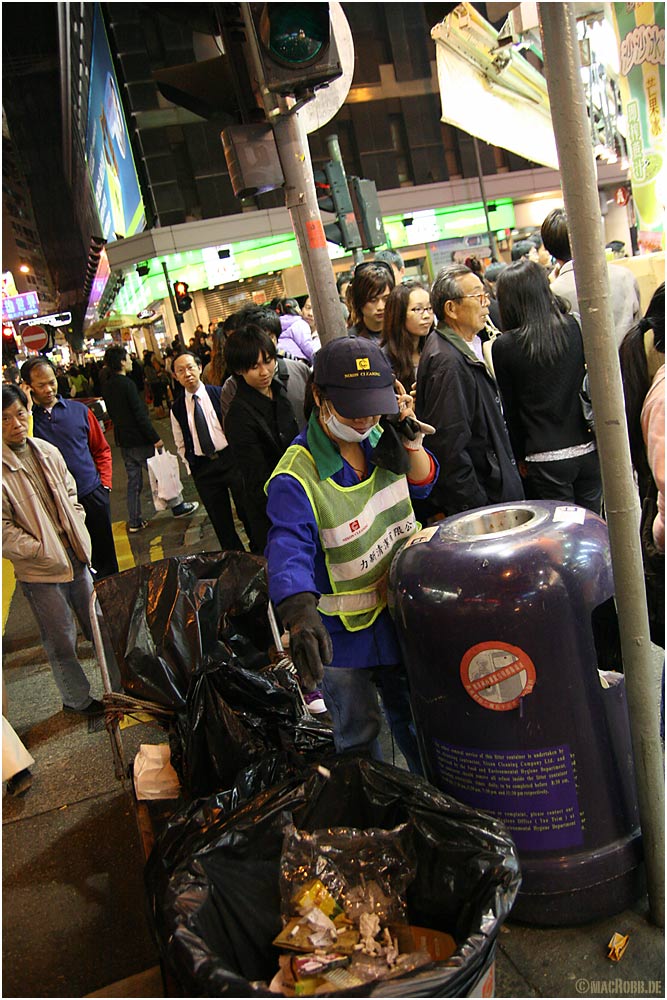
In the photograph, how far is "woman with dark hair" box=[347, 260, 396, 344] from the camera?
4656 mm

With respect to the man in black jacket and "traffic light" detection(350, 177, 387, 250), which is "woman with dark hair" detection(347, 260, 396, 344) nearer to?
"traffic light" detection(350, 177, 387, 250)

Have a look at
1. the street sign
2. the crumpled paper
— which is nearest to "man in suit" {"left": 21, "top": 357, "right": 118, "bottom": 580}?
the crumpled paper

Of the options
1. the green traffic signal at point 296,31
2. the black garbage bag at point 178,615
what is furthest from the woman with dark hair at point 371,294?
the black garbage bag at point 178,615

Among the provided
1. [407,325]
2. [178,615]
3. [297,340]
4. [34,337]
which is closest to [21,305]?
[34,337]

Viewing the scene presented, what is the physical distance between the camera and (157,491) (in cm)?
→ 823

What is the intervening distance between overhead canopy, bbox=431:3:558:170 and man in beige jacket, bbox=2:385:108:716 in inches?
274

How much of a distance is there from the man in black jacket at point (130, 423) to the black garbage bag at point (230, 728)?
5844 millimetres

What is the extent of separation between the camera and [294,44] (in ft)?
11.3

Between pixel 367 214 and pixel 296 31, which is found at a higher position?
pixel 296 31

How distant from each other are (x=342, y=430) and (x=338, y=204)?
184 inches

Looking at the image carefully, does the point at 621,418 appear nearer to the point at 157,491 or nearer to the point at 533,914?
the point at 533,914

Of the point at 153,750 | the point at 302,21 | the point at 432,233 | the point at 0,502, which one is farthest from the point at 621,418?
the point at 432,233

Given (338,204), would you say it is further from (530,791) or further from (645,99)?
(530,791)

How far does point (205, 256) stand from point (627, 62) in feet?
67.8
